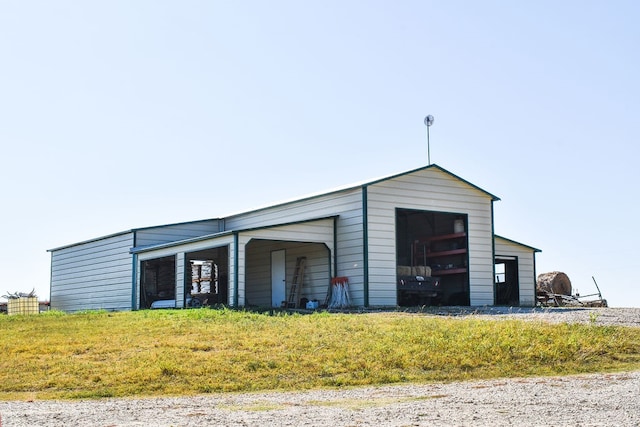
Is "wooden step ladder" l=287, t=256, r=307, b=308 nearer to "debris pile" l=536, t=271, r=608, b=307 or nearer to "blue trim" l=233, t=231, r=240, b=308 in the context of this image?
"blue trim" l=233, t=231, r=240, b=308

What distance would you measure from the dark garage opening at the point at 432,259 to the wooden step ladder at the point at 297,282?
10.6ft

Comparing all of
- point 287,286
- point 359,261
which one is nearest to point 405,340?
point 359,261

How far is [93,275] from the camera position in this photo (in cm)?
3438

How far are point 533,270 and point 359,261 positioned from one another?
31.1 ft

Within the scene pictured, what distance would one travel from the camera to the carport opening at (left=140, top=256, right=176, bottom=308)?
31731mm

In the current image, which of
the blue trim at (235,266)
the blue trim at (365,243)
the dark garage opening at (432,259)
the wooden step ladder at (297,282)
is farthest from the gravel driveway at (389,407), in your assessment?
the wooden step ladder at (297,282)

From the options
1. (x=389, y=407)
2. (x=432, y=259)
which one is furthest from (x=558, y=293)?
(x=389, y=407)

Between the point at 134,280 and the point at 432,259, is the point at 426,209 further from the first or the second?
the point at 134,280

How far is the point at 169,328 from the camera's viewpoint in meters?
17.2

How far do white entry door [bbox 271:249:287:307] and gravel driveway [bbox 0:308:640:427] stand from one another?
16.9 m

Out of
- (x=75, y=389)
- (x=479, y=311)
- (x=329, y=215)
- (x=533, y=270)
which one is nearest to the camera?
(x=75, y=389)

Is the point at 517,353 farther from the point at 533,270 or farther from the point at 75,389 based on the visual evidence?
the point at 533,270

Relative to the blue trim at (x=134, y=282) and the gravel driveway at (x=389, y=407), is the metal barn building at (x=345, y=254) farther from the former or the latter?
the gravel driveway at (x=389, y=407)

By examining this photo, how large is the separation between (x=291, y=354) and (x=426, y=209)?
13.6 m
